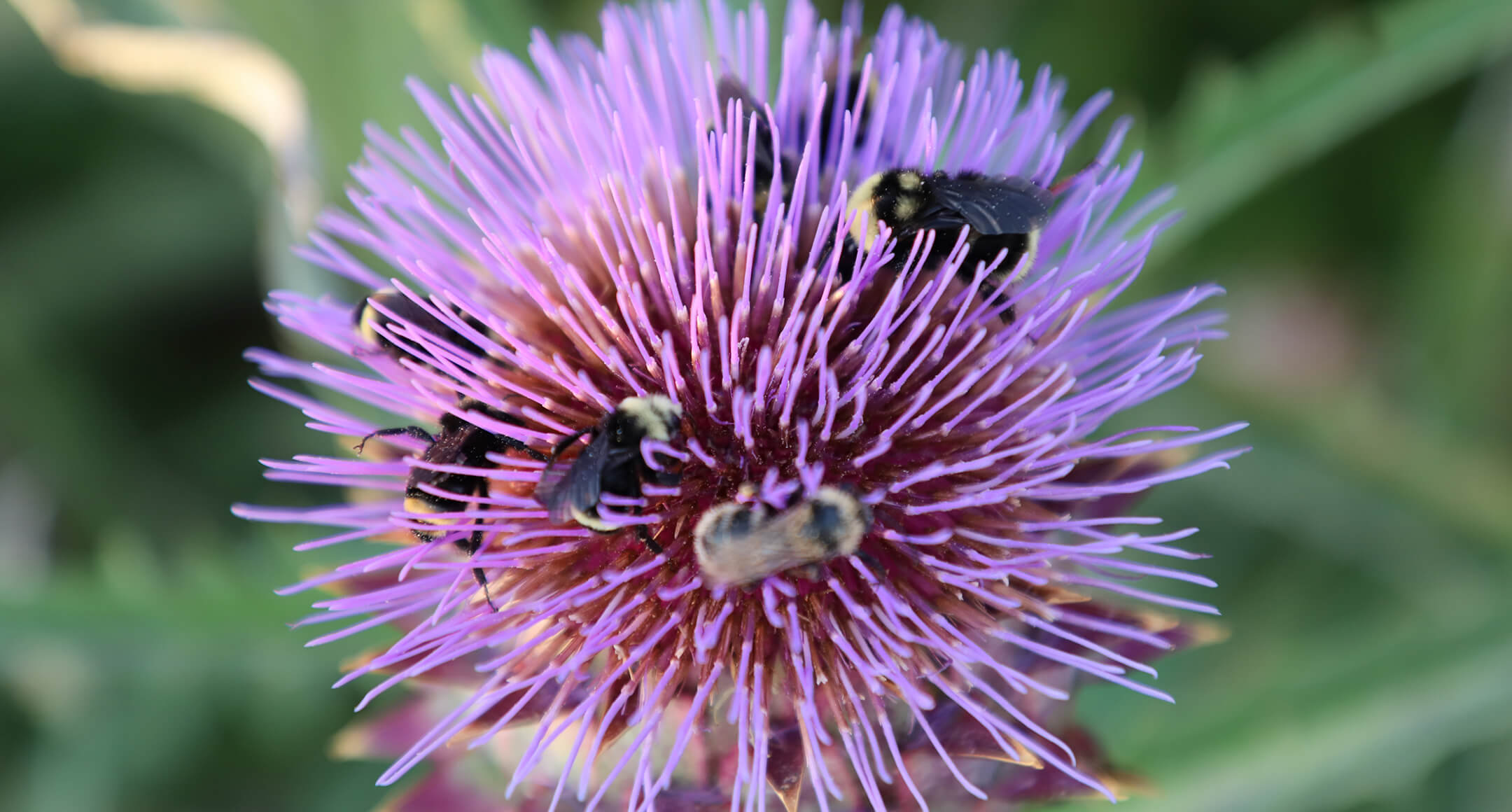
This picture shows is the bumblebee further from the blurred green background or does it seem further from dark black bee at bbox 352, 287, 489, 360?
the blurred green background

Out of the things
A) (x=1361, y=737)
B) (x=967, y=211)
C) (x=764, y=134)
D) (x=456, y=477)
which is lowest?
(x=1361, y=737)

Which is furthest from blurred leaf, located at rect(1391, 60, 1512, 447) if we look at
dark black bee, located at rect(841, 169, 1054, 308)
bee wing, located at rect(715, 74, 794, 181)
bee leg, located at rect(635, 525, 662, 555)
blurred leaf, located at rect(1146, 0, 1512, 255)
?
bee leg, located at rect(635, 525, 662, 555)

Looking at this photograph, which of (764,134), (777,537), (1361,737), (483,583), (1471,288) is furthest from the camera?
(1471,288)

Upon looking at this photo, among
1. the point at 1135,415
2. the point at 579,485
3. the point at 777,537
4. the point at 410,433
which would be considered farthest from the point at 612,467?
the point at 1135,415

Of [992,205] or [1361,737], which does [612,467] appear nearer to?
[992,205]

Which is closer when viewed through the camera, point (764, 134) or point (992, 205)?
point (992, 205)

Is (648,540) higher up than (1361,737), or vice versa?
(648,540)

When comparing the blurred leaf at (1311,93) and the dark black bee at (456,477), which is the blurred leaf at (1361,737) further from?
the dark black bee at (456,477)

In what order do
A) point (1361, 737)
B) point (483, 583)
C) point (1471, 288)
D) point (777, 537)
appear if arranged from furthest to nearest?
1. point (1471, 288)
2. point (1361, 737)
3. point (483, 583)
4. point (777, 537)

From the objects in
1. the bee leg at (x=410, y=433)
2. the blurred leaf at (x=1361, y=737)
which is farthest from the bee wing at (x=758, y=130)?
the blurred leaf at (x=1361, y=737)
